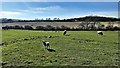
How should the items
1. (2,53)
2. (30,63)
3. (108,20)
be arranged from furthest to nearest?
Result: (108,20)
(2,53)
(30,63)

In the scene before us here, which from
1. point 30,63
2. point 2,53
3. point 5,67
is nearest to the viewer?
point 5,67

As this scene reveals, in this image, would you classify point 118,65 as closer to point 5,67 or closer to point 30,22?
point 5,67

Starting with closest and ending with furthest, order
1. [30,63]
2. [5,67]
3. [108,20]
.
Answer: [5,67] < [30,63] < [108,20]

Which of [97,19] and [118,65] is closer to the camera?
[118,65]

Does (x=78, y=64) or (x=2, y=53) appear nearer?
(x=78, y=64)

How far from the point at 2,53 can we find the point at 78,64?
389 inches

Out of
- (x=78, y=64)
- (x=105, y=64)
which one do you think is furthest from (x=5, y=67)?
(x=105, y=64)

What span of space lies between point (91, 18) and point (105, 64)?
117 metres

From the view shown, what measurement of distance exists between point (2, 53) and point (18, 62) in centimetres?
538

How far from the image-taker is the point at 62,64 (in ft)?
78.0

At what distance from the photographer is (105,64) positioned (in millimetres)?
24484

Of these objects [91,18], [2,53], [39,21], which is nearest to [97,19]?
[91,18]

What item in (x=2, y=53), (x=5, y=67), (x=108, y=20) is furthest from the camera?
(x=108, y=20)

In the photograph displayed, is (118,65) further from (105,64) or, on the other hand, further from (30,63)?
(30,63)
